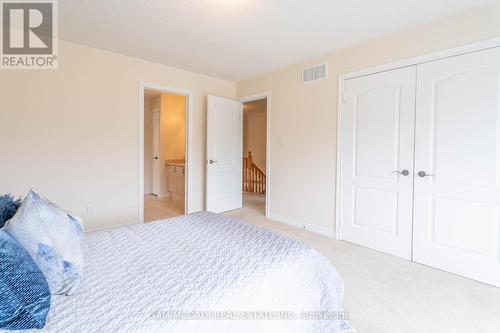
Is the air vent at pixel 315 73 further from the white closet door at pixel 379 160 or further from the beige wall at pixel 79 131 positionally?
the beige wall at pixel 79 131

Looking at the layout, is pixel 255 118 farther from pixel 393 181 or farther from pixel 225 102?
pixel 393 181

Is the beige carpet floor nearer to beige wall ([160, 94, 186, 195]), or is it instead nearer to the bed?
the bed

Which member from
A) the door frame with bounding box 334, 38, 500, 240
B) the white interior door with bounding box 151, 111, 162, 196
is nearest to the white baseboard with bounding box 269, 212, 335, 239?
the door frame with bounding box 334, 38, 500, 240

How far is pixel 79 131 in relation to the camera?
3105 mm

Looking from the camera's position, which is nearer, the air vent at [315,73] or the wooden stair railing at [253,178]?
the air vent at [315,73]

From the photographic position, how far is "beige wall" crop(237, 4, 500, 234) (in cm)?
237

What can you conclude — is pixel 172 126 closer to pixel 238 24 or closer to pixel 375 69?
pixel 238 24

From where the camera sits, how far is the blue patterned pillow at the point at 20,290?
0.75 meters

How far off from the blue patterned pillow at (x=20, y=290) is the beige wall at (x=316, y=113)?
3.04 meters

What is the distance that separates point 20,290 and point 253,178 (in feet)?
19.4

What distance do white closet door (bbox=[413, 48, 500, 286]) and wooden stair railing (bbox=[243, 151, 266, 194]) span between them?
13.7 feet

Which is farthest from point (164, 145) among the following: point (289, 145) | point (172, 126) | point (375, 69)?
point (375, 69)

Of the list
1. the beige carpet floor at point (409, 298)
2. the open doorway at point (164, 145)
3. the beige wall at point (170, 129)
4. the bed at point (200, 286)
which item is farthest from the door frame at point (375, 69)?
the beige wall at point (170, 129)

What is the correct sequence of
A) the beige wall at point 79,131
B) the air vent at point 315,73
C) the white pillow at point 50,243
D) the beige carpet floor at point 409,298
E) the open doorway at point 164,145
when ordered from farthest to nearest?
the open doorway at point 164,145 < the air vent at point 315,73 < the beige wall at point 79,131 < the beige carpet floor at point 409,298 < the white pillow at point 50,243
